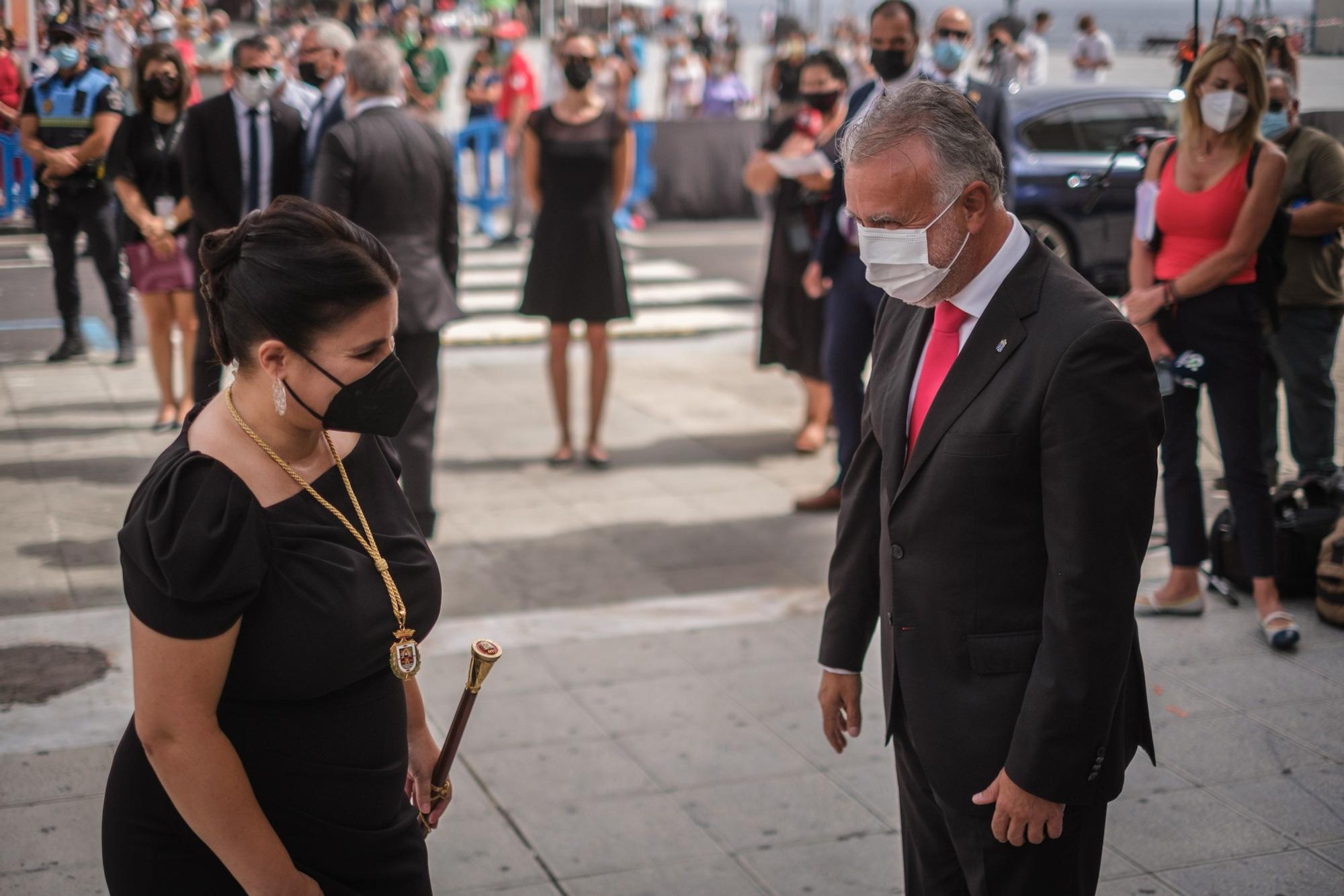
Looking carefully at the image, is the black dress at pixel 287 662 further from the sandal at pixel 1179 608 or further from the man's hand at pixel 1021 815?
the sandal at pixel 1179 608

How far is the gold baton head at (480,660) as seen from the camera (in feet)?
7.71

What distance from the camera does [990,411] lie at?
234 cm

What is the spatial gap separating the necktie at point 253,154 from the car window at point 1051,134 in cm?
734

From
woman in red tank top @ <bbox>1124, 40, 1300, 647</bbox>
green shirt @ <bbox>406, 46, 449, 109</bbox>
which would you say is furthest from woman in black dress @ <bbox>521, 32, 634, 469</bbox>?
green shirt @ <bbox>406, 46, 449, 109</bbox>

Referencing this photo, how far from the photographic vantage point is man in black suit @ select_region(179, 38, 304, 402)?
6672 millimetres

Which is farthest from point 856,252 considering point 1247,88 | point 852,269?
point 1247,88

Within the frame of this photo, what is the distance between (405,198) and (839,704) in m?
3.61

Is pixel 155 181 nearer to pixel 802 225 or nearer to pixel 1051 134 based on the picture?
pixel 802 225

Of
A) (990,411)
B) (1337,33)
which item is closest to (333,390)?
(990,411)

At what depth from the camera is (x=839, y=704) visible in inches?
113

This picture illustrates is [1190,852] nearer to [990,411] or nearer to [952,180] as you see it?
[990,411]

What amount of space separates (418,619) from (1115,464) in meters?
1.13

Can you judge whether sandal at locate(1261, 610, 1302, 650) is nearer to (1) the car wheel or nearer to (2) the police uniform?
(2) the police uniform

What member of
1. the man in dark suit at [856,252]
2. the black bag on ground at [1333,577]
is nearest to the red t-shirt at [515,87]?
the man in dark suit at [856,252]
